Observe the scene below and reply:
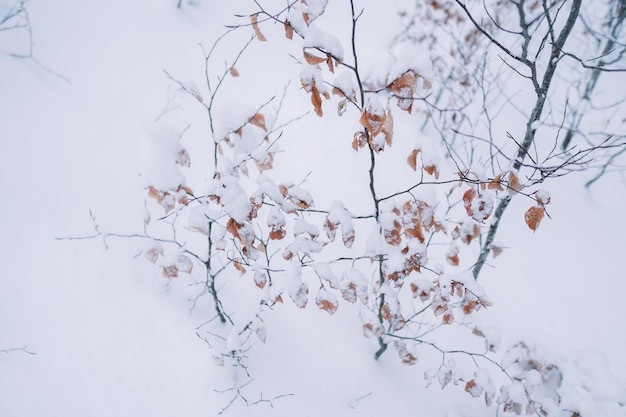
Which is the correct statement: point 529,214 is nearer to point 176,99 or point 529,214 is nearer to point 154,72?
point 176,99

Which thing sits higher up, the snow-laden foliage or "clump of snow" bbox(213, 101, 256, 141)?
"clump of snow" bbox(213, 101, 256, 141)

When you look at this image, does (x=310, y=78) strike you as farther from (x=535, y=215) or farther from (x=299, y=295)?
(x=535, y=215)

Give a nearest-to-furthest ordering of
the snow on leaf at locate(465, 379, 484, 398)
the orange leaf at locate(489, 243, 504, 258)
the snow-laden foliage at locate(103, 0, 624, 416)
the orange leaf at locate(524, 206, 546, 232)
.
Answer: the snow-laden foliage at locate(103, 0, 624, 416), the orange leaf at locate(524, 206, 546, 232), the snow on leaf at locate(465, 379, 484, 398), the orange leaf at locate(489, 243, 504, 258)

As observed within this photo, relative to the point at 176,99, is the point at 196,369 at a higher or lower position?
lower

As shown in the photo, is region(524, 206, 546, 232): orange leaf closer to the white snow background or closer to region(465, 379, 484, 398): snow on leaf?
region(465, 379, 484, 398): snow on leaf

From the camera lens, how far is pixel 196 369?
2.10 meters

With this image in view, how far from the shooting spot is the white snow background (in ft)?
6.50

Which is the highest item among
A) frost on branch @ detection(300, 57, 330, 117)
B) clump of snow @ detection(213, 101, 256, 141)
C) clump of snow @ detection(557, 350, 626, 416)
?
clump of snow @ detection(213, 101, 256, 141)

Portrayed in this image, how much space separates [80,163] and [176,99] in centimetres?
176

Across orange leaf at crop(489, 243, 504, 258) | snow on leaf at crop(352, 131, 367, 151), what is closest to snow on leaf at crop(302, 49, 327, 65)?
snow on leaf at crop(352, 131, 367, 151)

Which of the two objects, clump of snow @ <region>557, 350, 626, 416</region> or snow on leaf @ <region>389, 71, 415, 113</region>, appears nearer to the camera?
snow on leaf @ <region>389, 71, 415, 113</region>

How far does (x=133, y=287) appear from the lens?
7.77 feet

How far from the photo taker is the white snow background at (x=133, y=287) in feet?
6.50

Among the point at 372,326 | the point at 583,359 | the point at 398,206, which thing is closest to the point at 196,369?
the point at 372,326
